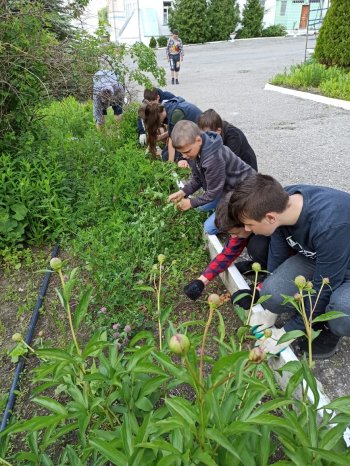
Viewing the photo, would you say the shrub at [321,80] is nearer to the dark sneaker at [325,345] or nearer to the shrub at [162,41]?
the dark sneaker at [325,345]

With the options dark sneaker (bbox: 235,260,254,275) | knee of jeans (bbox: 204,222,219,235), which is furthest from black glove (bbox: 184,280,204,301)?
knee of jeans (bbox: 204,222,219,235)

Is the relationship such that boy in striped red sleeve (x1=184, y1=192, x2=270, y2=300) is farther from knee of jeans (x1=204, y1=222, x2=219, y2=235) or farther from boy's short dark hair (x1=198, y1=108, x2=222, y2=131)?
boy's short dark hair (x1=198, y1=108, x2=222, y2=131)

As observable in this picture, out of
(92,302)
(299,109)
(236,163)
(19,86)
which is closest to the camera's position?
(92,302)

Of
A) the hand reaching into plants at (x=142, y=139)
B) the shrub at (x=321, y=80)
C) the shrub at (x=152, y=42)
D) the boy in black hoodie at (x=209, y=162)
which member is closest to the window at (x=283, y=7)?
the shrub at (x=152, y=42)

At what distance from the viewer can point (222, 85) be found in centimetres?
1113

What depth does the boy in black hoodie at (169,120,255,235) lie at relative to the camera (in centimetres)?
297

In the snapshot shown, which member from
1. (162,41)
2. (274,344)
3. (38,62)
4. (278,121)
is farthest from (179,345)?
(162,41)

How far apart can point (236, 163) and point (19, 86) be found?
238cm

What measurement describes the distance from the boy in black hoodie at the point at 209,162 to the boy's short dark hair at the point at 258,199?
96 centimetres

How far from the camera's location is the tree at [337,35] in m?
8.84

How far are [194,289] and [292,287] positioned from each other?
0.65 metres

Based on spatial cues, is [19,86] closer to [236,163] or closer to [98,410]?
[236,163]

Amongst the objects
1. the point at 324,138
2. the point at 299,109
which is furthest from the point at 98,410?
the point at 299,109

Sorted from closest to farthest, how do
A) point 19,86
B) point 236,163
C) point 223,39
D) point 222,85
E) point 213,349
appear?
point 213,349, point 236,163, point 19,86, point 222,85, point 223,39
